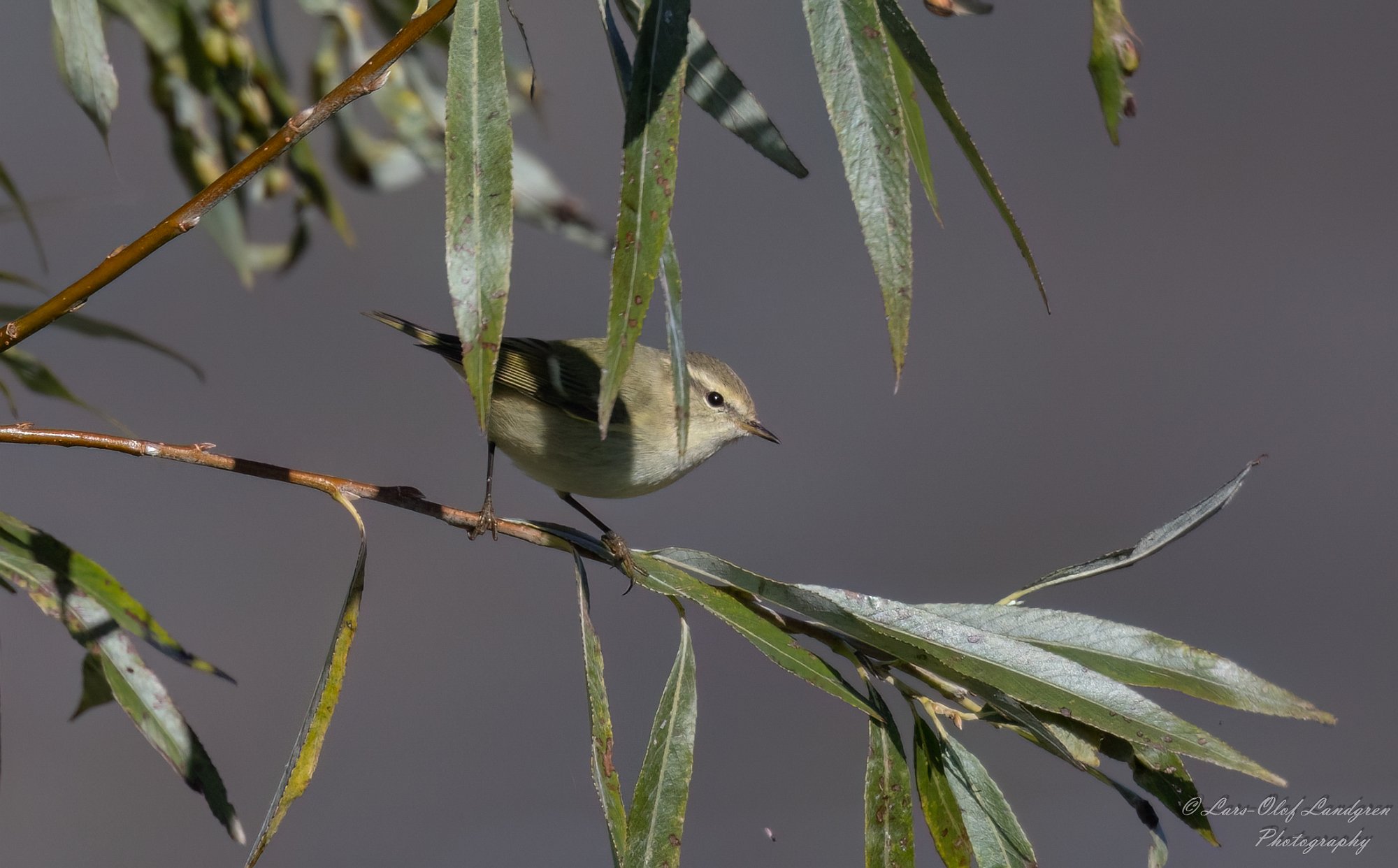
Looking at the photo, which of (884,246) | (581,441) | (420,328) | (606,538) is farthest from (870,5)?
(420,328)

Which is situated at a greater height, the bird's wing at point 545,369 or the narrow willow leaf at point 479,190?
the bird's wing at point 545,369

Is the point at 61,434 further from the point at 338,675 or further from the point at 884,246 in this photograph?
the point at 884,246

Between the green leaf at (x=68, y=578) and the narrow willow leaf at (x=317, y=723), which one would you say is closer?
the narrow willow leaf at (x=317, y=723)

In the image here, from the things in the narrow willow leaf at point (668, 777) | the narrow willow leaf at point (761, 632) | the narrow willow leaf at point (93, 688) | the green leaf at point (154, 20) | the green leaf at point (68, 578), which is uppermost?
the green leaf at point (154, 20)

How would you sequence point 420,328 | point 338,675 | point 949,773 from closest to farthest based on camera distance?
1. point 338,675
2. point 949,773
3. point 420,328

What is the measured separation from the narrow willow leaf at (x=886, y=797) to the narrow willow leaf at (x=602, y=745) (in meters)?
0.17

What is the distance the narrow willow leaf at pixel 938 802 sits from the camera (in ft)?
2.48

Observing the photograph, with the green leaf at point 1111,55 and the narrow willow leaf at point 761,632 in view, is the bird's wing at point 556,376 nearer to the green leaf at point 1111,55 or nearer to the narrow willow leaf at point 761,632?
the narrow willow leaf at point 761,632

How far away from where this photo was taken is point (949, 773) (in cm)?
79

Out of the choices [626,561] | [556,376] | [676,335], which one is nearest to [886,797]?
[626,561]

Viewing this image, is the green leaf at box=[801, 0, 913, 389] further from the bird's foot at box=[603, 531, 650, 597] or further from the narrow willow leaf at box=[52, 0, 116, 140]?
the narrow willow leaf at box=[52, 0, 116, 140]

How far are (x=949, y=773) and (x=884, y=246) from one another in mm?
403

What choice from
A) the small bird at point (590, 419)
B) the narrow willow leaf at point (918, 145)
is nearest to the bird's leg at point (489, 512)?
the small bird at point (590, 419)

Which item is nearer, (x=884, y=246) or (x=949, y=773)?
(x=884, y=246)
